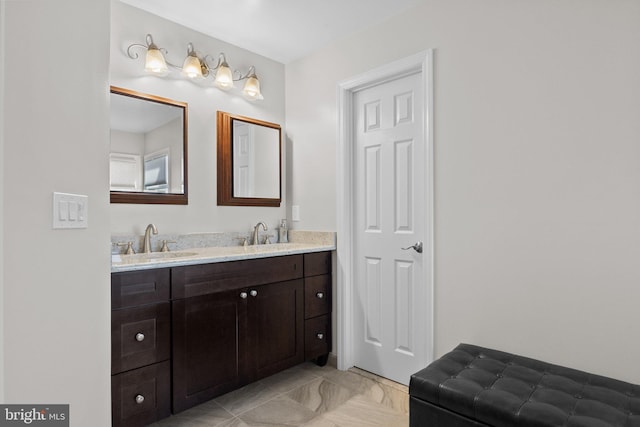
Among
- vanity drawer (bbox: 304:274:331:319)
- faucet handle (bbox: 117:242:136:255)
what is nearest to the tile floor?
vanity drawer (bbox: 304:274:331:319)

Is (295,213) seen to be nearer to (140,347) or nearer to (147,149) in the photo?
(147,149)

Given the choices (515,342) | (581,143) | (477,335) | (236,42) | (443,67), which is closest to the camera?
(581,143)

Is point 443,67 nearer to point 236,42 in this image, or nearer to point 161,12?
point 236,42

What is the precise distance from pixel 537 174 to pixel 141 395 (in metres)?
2.17

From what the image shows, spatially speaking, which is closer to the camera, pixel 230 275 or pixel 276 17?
pixel 230 275

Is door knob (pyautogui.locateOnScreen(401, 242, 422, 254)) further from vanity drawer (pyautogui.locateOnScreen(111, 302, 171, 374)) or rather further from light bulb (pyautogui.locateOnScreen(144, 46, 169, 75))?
light bulb (pyautogui.locateOnScreen(144, 46, 169, 75))

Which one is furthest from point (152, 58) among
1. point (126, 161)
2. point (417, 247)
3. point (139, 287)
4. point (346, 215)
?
point (417, 247)

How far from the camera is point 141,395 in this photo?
1.69 meters

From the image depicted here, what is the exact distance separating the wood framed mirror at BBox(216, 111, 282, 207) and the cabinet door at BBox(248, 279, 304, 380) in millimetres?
769

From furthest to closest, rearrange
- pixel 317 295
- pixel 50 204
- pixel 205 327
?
pixel 317 295
pixel 205 327
pixel 50 204

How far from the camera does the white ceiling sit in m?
2.20

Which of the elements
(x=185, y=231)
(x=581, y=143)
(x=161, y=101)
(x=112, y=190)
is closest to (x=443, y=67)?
(x=581, y=143)

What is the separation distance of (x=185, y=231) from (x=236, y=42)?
4.72ft

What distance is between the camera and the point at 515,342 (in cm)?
183
